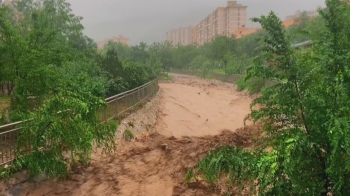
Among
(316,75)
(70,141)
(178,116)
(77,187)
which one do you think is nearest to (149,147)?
(77,187)

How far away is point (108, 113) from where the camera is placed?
Result: 15.6 m

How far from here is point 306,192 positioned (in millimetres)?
5879

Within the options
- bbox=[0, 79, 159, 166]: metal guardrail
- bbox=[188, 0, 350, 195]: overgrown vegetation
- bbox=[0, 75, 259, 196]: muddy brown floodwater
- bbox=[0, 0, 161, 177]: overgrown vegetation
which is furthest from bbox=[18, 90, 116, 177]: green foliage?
bbox=[188, 0, 350, 195]: overgrown vegetation

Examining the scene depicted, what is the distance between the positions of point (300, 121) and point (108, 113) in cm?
1033

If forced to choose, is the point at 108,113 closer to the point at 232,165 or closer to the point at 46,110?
the point at 46,110

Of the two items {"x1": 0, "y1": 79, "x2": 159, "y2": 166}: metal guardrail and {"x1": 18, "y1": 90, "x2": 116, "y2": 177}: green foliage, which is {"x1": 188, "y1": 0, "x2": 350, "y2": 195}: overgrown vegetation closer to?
{"x1": 18, "y1": 90, "x2": 116, "y2": 177}: green foliage

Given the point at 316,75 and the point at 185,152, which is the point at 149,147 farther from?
the point at 316,75

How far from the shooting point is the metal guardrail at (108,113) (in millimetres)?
9268

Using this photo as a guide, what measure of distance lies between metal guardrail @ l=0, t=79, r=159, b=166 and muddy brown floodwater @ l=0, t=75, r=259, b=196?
72 cm

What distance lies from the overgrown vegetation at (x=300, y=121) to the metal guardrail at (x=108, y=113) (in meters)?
5.31

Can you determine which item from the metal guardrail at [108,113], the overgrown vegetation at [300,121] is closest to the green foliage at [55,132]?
the metal guardrail at [108,113]

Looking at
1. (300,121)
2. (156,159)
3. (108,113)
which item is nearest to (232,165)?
(300,121)

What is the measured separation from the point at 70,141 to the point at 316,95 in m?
6.20

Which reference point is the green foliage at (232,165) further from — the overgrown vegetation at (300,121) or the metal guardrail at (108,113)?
the metal guardrail at (108,113)
